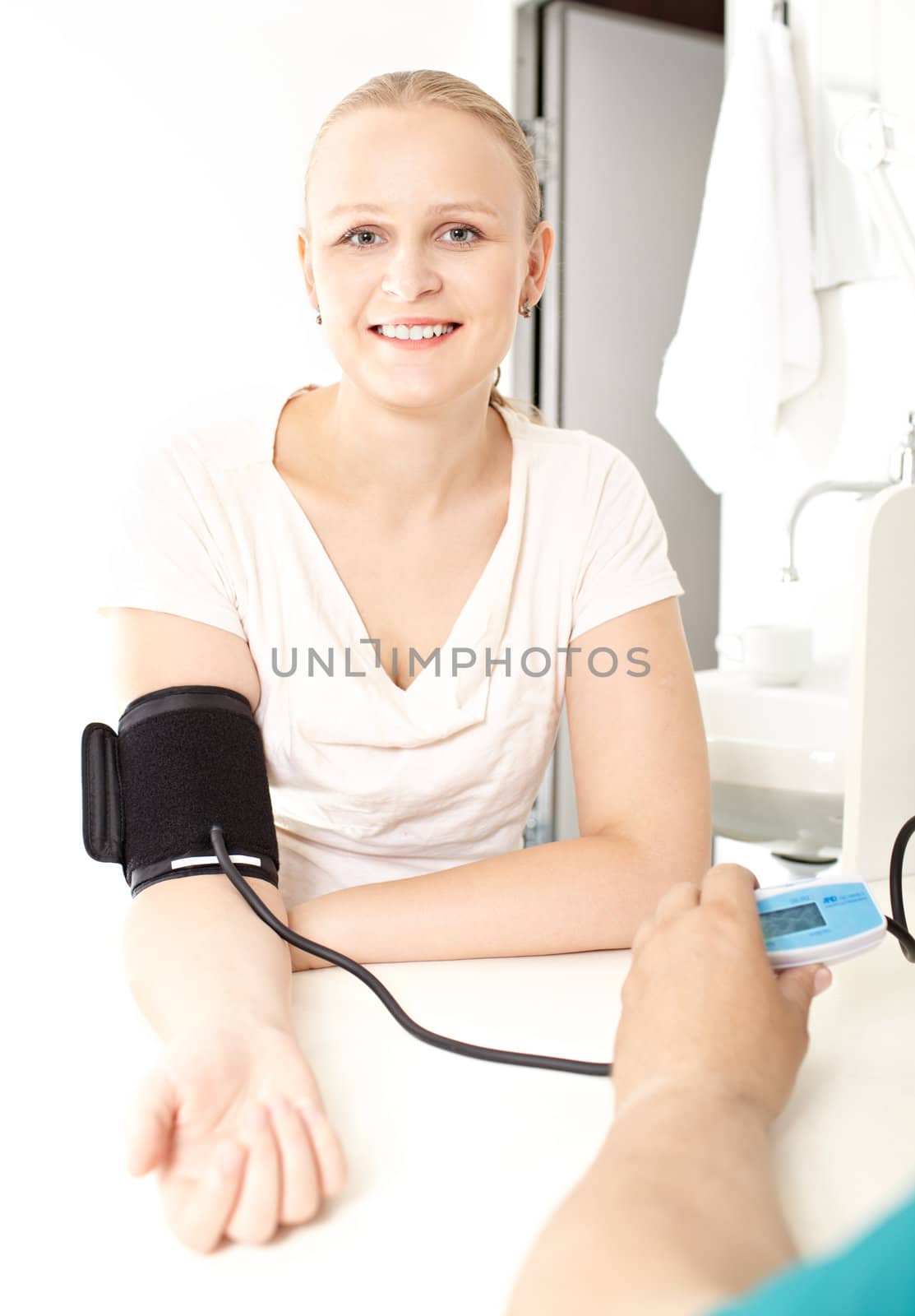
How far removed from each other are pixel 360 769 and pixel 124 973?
0.29 m

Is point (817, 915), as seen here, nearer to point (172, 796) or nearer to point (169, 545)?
point (172, 796)

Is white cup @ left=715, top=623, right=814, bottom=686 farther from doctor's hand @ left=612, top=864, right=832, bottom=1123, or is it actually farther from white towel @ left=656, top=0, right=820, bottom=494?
doctor's hand @ left=612, top=864, right=832, bottom=1123

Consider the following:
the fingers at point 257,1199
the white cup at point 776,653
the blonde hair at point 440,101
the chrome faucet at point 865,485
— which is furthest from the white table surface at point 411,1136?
the white cup at point 776,653

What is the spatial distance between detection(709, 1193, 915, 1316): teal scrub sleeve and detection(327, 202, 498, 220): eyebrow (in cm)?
80

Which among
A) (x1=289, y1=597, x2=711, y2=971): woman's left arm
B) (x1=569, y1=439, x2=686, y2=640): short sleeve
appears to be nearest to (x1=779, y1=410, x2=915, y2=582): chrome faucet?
(x1=569, y1=439, x2=686, y2=640): short sleeve

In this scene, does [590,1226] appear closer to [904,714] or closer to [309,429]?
[904,714]

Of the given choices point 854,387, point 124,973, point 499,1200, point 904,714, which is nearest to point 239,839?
point 124,973

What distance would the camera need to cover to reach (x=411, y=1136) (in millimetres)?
542

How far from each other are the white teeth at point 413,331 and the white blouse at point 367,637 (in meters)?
0.14

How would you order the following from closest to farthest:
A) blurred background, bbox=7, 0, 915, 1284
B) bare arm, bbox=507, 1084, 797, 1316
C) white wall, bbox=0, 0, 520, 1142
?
bare arm, bbox=507, 1084, 797, 1316 < blurred background, bbox=7, 0, 915, 1284 < white wall, bbox=0, 0, 520, 1142

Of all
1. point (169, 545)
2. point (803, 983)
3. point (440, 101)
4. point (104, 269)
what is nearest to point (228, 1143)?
point (803, 983)

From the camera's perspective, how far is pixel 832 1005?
0.69m

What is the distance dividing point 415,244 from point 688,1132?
0.69 meters

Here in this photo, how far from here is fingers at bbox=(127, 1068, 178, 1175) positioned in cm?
46
